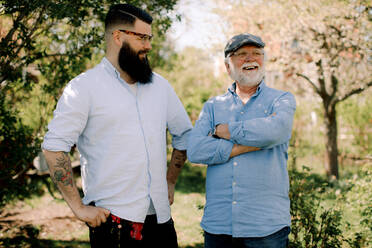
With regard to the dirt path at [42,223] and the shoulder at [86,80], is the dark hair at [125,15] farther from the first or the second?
the dirt path at [42,223]

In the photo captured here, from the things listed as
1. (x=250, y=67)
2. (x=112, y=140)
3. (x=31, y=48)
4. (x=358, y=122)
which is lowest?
(x=358, y=122)

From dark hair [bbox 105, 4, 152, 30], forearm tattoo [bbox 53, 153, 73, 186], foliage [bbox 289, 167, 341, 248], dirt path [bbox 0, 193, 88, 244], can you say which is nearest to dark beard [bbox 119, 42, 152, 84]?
dark hair [bbox 105, 4, 152, 30]

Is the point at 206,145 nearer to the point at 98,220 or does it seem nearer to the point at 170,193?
the point at 170,193

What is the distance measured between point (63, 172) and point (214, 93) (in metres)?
10.8

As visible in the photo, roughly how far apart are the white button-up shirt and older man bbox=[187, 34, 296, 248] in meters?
0.42

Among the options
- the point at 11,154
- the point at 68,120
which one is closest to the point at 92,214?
the point at 68,120

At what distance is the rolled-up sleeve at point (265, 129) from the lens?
2.40 metres

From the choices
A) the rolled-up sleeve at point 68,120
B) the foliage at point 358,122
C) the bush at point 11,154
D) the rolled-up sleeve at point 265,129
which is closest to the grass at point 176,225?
the bush at point 11,154

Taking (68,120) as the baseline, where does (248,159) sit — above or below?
below

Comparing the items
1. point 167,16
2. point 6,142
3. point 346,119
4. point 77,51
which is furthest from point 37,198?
point 346,119

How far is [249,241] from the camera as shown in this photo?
2365mm

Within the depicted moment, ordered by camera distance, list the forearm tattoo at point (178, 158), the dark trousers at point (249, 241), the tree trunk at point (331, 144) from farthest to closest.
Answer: the tree trunk at point (331, 144) → the forearm tattoo at point (178, 158) → the dark trousers at point (249, 241)

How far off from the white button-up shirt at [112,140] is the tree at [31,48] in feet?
3.75

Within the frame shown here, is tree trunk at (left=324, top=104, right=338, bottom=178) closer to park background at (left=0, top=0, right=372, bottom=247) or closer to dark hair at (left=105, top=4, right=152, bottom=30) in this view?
park background at (left=0, top=0, right=372, bottom=247)
